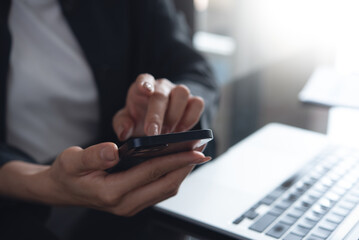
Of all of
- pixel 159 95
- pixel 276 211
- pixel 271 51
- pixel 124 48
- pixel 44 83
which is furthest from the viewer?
pixel 271 51

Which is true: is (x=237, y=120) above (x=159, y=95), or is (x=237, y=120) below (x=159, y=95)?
below

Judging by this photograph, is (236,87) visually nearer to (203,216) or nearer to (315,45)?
(315,45)

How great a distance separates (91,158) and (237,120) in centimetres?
47

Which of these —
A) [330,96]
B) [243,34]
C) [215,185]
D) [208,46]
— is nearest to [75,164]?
[215,185]

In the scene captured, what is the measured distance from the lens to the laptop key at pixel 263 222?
46 cm

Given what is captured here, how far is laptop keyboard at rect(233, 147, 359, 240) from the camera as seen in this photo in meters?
0.46

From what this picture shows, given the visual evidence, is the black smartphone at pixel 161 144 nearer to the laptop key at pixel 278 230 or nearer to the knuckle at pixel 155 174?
the knuckle at pixel 155 174

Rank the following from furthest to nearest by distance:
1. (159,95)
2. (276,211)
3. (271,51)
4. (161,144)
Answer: (271,51) < (159,95) < (276,211) < (161,144)

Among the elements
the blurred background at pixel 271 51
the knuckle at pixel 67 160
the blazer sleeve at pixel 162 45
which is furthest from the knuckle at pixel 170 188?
the blazer sleeve at pixel 162 45

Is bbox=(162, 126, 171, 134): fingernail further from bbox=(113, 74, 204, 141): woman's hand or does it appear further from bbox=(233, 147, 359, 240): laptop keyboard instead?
bbox=(233, 147, 359, 240): laptop keyboard

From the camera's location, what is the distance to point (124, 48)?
93 cm

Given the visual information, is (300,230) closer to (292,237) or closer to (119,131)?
(292,237)

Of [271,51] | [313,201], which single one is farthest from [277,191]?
[271,51]

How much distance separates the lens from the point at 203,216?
51 centimetres
